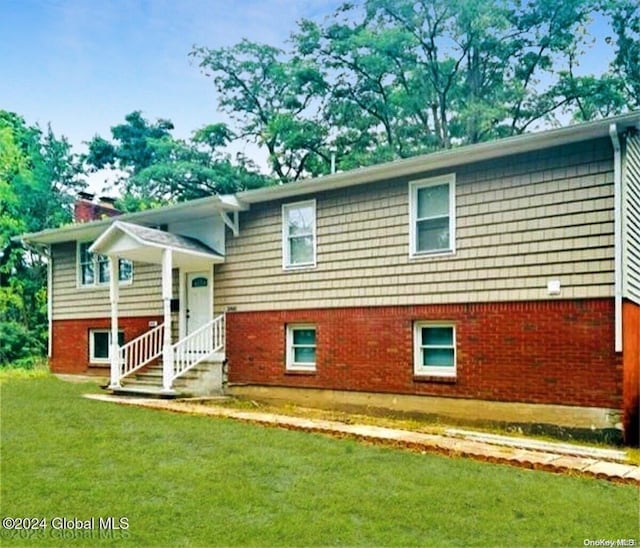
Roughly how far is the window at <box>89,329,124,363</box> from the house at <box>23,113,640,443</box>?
1346 millimetres

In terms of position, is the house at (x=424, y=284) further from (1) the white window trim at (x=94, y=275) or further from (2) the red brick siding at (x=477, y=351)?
(1) the white window trim at (x=94, y=275)

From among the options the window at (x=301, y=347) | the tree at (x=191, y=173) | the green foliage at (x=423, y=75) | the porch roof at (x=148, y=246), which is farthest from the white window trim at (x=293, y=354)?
the tree at (x=191, y=173)

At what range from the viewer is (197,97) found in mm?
23688

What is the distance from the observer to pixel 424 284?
9.40 meters

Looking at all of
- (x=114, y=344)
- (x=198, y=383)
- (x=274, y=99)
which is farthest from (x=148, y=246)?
(x=274, y=99)

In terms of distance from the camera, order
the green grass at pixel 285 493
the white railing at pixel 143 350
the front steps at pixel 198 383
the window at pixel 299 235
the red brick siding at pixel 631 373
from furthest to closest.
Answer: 1. the white railing at pixel 143 350
2. the front steps at pixel 198 383
3. the window at pixel 299 235
4. the red brick siding at pixel 631 373
5. the green grass at pixel 285 493

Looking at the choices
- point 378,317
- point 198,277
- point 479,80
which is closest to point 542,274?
point 378,317

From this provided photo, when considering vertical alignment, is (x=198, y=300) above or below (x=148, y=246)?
below

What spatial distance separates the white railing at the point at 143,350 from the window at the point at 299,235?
3831 mm

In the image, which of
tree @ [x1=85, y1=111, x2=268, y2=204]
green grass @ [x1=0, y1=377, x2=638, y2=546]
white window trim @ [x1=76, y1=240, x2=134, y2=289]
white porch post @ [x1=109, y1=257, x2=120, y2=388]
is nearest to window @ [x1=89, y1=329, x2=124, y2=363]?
white window trim @ [x1=76, y1=240, x2=134, y2=289]

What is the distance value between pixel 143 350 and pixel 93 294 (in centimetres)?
269

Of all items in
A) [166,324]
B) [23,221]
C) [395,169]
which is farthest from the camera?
[23,221]

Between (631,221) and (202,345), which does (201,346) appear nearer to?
(202,345)

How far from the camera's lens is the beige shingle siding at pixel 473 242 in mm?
7914
